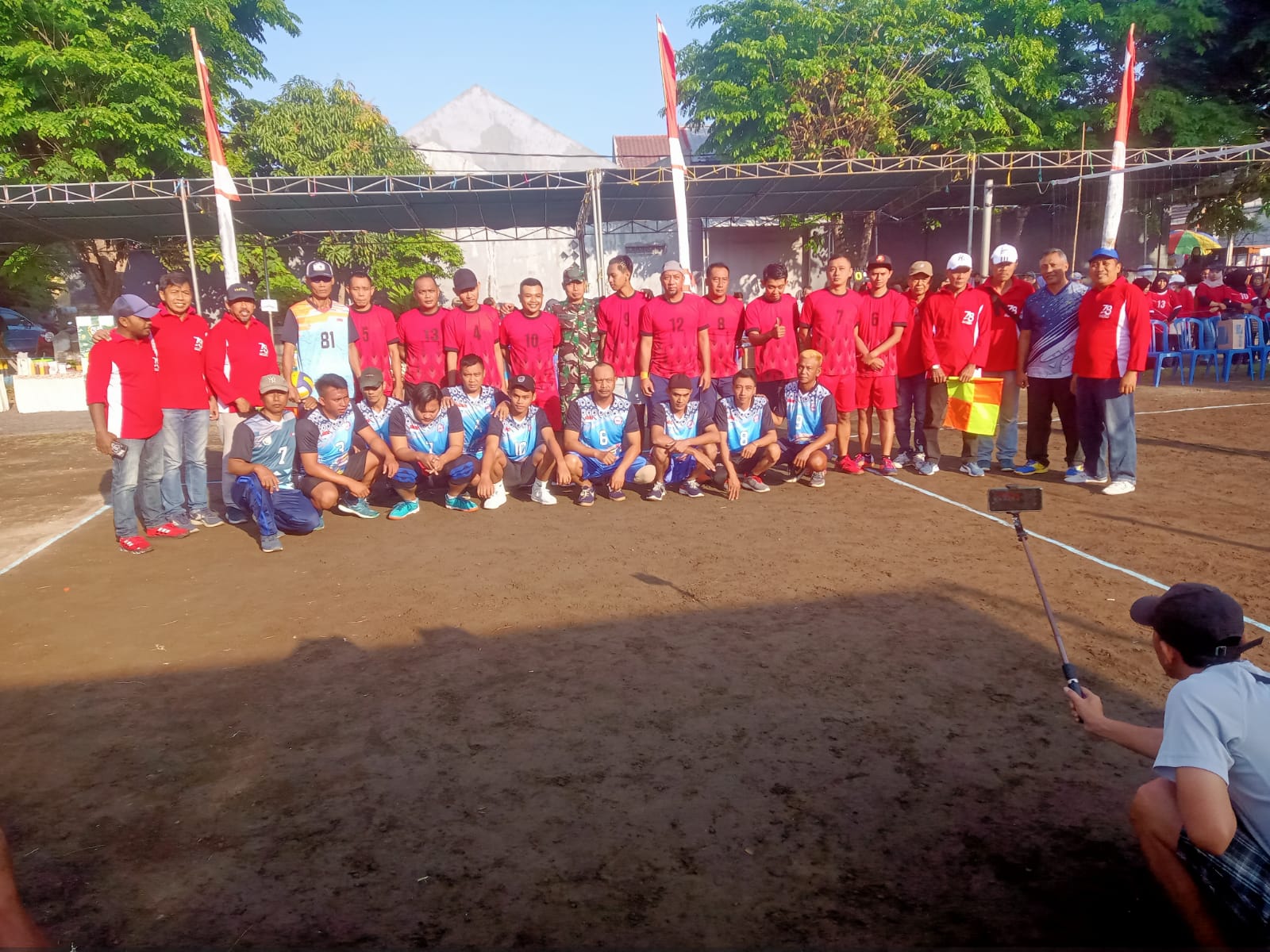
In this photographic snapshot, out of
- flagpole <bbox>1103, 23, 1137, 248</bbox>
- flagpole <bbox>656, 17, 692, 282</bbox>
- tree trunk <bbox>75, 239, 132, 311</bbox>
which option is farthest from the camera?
tree trunk <bbox>75, 239, 132, 311</bbox>

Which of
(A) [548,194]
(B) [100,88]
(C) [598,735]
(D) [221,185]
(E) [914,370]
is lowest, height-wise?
(C) [598,735]

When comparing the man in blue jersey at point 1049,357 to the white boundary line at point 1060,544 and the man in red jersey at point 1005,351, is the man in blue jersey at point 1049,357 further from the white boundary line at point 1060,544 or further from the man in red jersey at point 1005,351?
the white boundary line at point 1060,544

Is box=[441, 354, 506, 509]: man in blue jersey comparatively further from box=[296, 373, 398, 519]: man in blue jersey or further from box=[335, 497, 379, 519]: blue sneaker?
box=[335, 497, 379, 519]: blue sneaker

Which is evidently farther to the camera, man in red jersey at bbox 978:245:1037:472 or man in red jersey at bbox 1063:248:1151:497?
man in red jersey at bbox 978:245:1037:472

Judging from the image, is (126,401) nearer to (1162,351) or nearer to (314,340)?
(314,340)

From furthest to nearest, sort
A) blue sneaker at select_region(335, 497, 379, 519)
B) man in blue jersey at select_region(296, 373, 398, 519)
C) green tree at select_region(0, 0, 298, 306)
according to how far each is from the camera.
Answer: green tree at select_region(0, 0, 298, 306)
blue sneaker at select_region(335, 497, 379, 519)
man in blue jersey at select_region(296, 373, 398, 519)

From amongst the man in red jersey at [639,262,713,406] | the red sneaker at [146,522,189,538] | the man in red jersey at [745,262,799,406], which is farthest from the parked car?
the man in red jersey at [745,262,799,406]

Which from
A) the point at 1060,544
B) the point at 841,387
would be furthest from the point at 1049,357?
the point at 1060,544

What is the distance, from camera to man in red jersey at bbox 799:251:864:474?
27.0 ft

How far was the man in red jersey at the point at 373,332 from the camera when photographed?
773 cm

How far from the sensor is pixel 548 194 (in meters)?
19.9

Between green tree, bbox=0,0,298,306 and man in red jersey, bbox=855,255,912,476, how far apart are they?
18613 millimetres

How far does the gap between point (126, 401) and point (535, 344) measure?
10.9 ft

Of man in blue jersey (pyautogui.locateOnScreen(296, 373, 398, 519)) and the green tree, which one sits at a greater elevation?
the green tree
